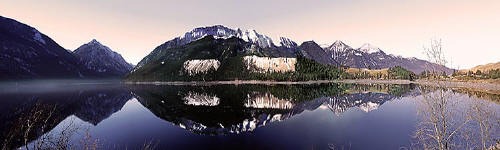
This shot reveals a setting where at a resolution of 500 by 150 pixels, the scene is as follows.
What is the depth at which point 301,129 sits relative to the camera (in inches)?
1866

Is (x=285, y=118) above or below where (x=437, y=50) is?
below

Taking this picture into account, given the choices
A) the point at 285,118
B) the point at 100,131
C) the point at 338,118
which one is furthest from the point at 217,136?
the point at 338,118

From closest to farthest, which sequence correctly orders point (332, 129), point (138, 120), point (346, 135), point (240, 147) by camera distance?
1. point (240, 147)
2. point (346, 135)
3. point (332, 129)
4. point (138, 120)

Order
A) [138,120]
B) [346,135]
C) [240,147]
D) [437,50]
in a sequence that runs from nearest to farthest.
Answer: [437,50] < [240,147] < [346,135] < [138,120]

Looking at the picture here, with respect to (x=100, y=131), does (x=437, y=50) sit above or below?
above

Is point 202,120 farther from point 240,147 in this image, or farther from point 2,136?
point 2,136

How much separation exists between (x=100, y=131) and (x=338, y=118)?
180 ft

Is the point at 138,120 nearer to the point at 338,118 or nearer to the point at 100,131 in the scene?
the point at 100,131

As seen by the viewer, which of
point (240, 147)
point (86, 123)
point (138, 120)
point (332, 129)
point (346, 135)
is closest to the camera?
point (240, 147)

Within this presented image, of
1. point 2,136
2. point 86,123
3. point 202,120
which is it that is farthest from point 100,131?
point 202,120

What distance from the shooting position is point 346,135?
41969 mm

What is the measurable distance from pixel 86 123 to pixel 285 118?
4926 cm

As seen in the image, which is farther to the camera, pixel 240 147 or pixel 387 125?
pixel 387 125

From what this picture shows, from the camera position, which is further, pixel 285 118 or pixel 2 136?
pixel 285 118
